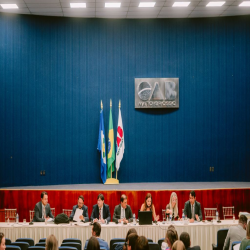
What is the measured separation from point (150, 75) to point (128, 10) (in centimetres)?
192

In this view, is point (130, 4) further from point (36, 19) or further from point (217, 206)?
point (217, 206)

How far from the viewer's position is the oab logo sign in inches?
398

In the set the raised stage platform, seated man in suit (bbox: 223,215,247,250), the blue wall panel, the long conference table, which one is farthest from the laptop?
the blue wall panel

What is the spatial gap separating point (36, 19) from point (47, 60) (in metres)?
1.19

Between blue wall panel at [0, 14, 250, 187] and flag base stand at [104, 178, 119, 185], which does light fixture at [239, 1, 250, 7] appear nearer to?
blue wall panel at [0, 14, 250, 187]

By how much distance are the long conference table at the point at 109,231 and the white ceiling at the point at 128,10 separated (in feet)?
18.5

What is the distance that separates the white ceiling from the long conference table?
18.5ft

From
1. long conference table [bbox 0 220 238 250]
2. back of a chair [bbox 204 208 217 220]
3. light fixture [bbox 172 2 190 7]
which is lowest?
back of a chair [bbox 204 208 217 220]

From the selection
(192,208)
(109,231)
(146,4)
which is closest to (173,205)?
(192,208)

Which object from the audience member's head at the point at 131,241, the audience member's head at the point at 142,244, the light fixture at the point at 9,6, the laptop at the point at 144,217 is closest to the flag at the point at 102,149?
the laptop at the point at 144,217

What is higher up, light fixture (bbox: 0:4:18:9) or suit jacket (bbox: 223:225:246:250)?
light fixture (bbox: 0:4:18:9)

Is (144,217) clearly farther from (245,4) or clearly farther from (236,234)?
(245,4)

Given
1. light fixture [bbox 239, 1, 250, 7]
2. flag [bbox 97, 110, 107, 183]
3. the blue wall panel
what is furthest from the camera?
the blue wall panel

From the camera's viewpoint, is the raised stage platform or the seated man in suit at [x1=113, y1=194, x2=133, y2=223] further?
the raised stage platform
